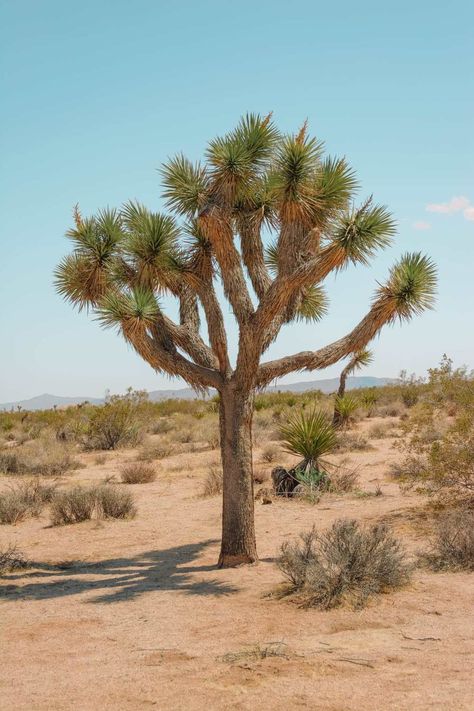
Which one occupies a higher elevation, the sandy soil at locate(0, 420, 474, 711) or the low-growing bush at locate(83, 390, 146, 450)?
the low-growing bush at locate(83, 390, 146, 450)

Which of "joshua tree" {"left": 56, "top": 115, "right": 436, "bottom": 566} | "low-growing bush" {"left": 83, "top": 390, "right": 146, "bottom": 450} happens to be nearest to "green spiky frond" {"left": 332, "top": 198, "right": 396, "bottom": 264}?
"joshua tree" {"left": 56, "top": 115, "right": 436, "bottom": 566}

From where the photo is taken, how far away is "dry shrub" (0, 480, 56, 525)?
1201 cm

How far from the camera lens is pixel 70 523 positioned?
467 inches

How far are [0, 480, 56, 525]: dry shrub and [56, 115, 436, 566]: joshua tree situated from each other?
4301mm

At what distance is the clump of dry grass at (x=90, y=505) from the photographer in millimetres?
11789

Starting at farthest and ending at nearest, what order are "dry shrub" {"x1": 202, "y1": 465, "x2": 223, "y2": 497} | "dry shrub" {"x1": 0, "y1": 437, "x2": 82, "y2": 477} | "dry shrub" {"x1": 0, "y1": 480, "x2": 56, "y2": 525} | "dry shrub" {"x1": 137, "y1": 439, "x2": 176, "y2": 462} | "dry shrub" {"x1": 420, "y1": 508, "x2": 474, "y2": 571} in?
"dry shrub" {"x1": 137, "y1": 439, "x2": 176, "y2": 462}, "dry shrub" {"x1": 0, "y1": 437, "x2": 82, "y2": 477}, "dry shrub" {"x1": 202, "y1": 465, "x2": 223, "y2": 497}, "dry shrub" {"x1": 0, "y1": 480, "x2": 56, "y2": 525}, "dry shrub" {"x1": 420, "y1": 508, "x2": 474, "y2": 571}

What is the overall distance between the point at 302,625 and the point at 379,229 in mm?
4535

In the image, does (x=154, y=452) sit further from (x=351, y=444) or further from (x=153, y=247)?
(x=153, y=247)

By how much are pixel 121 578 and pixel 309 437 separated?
5.86 metres

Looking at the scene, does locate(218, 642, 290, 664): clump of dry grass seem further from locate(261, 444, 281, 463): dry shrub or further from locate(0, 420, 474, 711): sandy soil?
locate(261, 444, 281, 463): dry shrub

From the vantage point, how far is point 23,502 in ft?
42.1

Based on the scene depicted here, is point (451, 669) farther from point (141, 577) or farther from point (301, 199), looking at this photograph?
point (301, 199)

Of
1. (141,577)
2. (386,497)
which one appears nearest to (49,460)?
(386,497)

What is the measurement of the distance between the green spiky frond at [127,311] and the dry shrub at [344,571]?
3.03 meters
